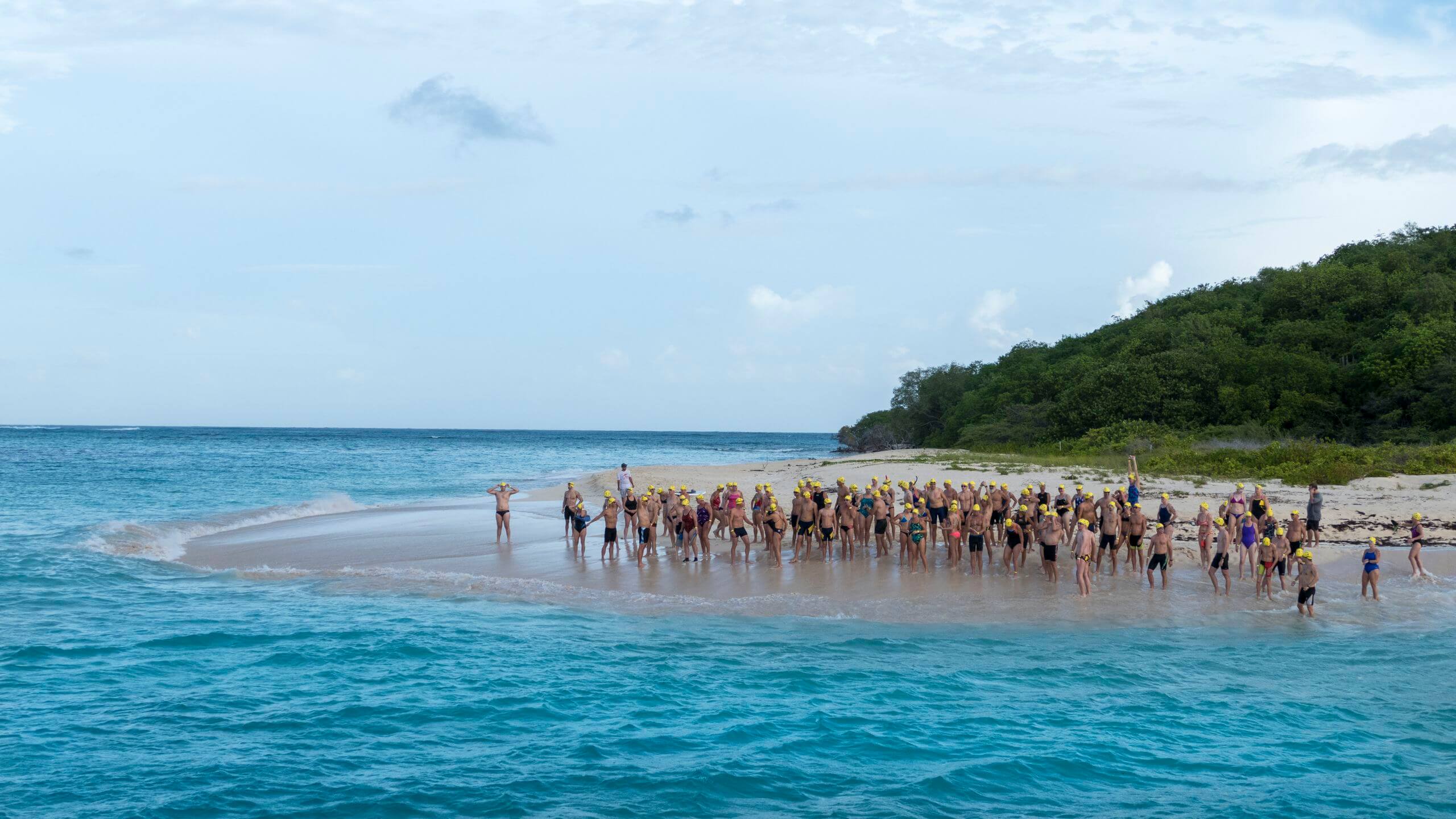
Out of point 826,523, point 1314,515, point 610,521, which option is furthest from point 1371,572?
point 610,521

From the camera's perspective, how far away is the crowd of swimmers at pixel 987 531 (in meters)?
20.0

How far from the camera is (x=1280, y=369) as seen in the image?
4825cm

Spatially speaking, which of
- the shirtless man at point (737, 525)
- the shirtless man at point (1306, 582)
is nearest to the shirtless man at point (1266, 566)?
the shirtless man at point (1306, 582)

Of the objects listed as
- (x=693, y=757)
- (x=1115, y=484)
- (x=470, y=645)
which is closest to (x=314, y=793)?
(x=693, y=757)

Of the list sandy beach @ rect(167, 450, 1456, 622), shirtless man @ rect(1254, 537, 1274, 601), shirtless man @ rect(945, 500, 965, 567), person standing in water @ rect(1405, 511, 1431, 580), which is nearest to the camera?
sandy beach @ rect(167, 450, 1456, 622)

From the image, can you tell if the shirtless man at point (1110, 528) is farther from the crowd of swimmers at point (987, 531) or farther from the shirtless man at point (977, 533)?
the shirtless man at point (977, 533)

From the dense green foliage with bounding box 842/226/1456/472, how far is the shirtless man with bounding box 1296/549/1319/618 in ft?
88.1

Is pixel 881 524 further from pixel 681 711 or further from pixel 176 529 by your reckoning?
pixel 176 529

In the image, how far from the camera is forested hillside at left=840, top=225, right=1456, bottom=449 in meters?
44.1

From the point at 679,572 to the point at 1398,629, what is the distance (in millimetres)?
13659

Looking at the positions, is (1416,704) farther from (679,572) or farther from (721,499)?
(721,499)

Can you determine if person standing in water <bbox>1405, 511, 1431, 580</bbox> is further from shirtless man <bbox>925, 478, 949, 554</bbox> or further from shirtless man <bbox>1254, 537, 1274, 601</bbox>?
shirtless man <bbox>925, 478, 949, 554</bbox>

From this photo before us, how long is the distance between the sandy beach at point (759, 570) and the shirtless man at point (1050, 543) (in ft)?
Result: 1.22

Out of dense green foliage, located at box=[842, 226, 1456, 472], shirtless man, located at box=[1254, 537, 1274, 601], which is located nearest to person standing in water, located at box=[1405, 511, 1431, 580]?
shirtless man, located at box=[1254, 537, 1274, 601]
